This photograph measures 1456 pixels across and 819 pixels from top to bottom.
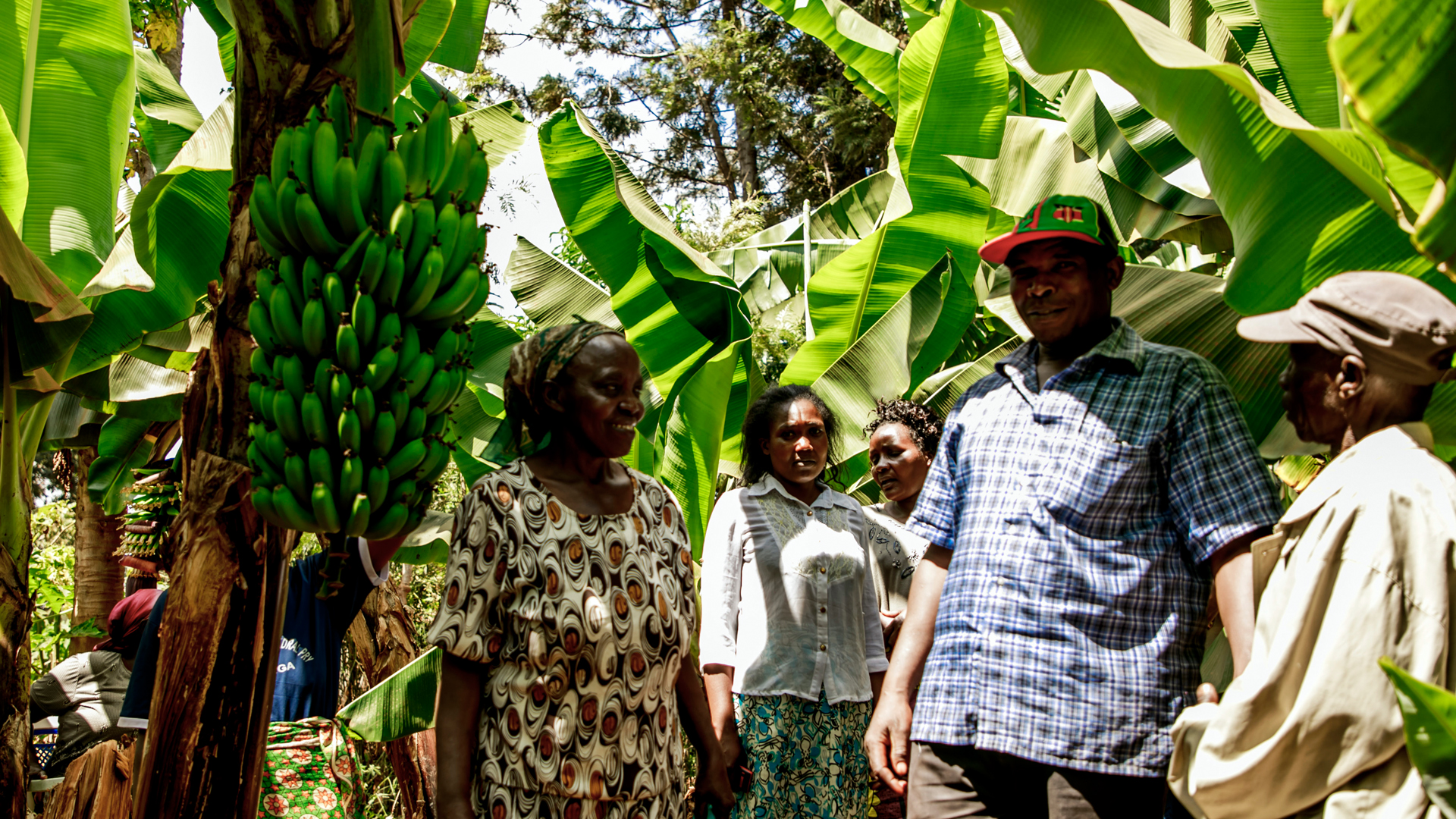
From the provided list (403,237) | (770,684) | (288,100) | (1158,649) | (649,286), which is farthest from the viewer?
(649,286)

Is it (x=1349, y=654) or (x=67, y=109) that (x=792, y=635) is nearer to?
(x=1349, y=654)

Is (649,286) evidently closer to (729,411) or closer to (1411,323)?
(729,411)

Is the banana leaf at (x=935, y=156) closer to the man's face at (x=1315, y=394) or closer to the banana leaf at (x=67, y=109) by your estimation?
the man's face at (x=1315, y=394)

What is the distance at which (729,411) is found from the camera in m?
4.90

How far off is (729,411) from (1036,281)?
261cm

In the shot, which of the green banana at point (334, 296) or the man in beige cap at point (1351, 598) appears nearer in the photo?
the man in beige cap at point (1351, 598)

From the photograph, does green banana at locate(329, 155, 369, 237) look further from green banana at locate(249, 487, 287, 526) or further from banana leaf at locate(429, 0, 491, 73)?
banana leaf at locate(429, 0, 491, 73)

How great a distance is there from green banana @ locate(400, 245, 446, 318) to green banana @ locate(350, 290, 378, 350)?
0.11 m

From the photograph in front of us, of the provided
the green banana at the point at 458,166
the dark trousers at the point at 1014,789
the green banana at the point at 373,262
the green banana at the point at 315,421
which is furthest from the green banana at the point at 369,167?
the dark trousers at the point at 1014,789

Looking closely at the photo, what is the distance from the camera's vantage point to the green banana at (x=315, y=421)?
216 centimetres

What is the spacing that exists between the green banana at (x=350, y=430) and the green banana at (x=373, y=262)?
0.94ft

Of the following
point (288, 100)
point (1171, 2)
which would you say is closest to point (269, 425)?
point (288, 100)

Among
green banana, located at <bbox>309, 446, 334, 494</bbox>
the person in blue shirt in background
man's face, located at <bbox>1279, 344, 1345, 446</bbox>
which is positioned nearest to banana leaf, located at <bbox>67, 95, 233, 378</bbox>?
the person in blue shirt in background

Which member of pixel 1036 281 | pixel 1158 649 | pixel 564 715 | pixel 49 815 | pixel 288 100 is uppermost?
pixel 288 100
